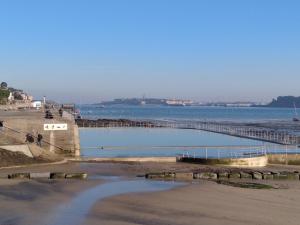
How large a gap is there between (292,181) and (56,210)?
15467 mm

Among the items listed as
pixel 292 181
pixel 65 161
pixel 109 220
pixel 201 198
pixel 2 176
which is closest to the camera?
pixel 109 220

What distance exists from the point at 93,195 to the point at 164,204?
3.18 metres

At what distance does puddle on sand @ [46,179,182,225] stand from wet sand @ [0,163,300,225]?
0.89 feet

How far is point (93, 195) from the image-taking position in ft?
70.3

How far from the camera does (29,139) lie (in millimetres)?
39250

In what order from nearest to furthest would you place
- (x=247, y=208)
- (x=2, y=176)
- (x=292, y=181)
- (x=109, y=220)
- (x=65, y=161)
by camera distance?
1. (x=109, y=220)
2. (x=247, y=208)
3. (x=2, y=176)
4. (x=292, y=181)
5. (x=65, y=161)

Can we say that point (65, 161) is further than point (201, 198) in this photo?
Yes

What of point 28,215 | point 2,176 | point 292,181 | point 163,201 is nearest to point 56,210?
point 28,215

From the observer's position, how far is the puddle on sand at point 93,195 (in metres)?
16.5

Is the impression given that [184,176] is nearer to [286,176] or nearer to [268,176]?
[268,176]

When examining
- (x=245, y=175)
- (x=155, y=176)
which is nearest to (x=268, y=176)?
(x=245, y=175)

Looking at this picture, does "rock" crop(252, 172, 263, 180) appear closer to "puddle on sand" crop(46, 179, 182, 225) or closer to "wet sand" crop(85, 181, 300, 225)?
"wet sand" crop(85, 181, 300, 225)

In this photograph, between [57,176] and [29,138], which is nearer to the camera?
[57,176]

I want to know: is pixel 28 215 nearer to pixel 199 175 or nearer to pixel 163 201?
pixel 163 201
